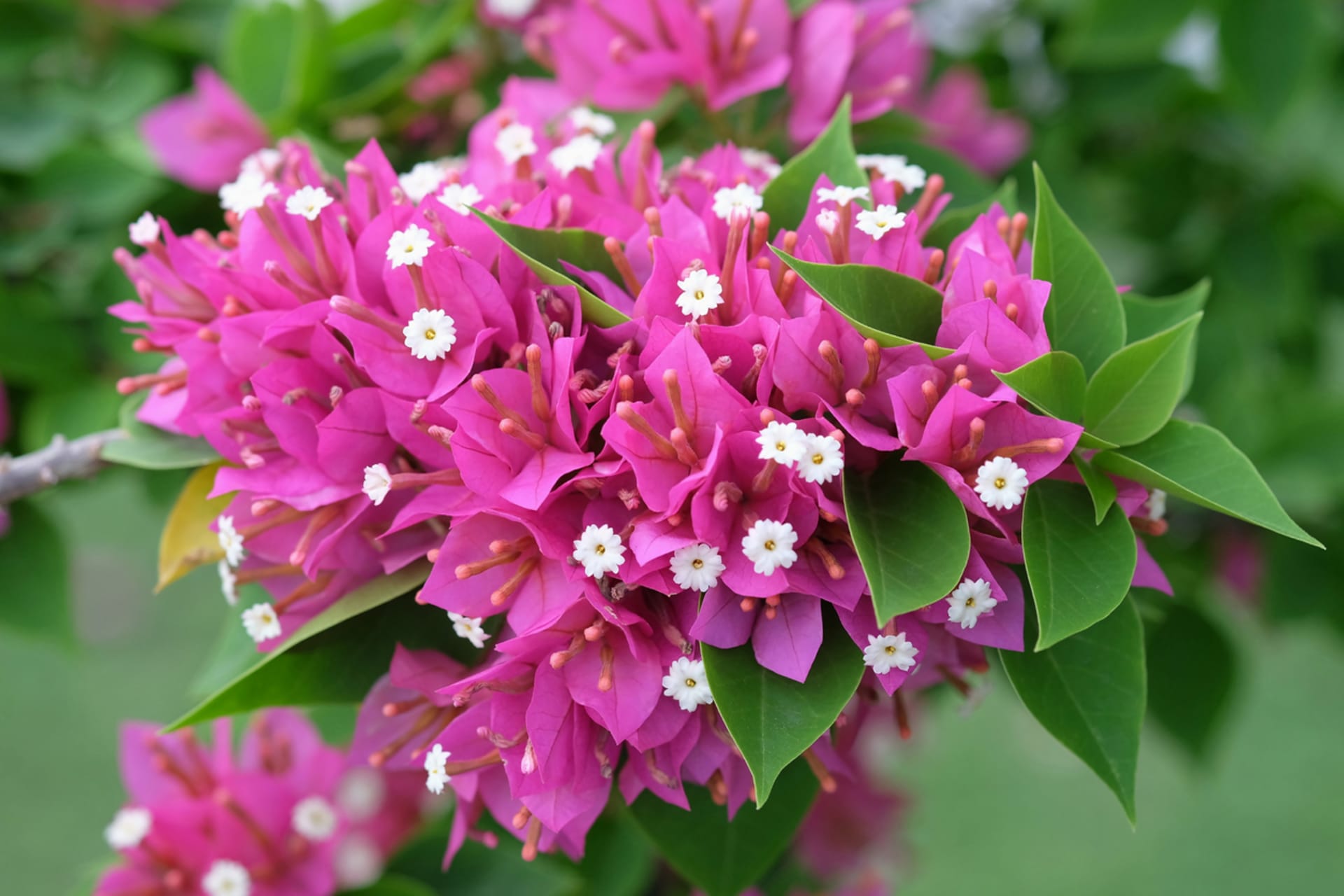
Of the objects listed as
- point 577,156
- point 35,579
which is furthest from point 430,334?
point 35,579

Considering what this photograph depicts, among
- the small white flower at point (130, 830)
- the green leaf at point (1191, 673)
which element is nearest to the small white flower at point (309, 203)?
the small white flower at point (130, 830)

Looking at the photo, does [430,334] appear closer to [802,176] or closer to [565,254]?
[565,254]

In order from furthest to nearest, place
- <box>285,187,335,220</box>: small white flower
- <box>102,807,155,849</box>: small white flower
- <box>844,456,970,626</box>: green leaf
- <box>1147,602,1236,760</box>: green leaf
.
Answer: <box>1147,602,1236,760</box>: green leaf
<box>102,807,155,849</box>: small white flower
<box>285,187,335,220</box>: small white flower
<box>844,456,970,626</box>: green leaf

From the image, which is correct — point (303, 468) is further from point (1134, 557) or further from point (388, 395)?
point (1134, 557)

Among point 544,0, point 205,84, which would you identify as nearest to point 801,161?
point 544,0

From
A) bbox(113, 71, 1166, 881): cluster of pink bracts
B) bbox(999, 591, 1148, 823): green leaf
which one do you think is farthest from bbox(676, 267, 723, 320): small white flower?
bbox(999, 591, 1148, 823): green leaf

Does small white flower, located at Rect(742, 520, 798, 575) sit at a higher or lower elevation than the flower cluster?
higher

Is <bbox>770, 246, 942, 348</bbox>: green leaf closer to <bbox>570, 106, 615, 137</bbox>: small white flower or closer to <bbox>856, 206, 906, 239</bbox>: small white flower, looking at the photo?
<bbox>856, 206, 906, 239</bbox>: small white flower

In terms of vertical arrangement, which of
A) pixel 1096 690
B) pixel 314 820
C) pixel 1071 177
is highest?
pixel 1096 690

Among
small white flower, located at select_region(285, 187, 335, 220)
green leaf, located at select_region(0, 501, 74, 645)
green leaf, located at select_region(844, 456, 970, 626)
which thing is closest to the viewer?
green leaf, located at select_region(844, 456, 970, 626)
